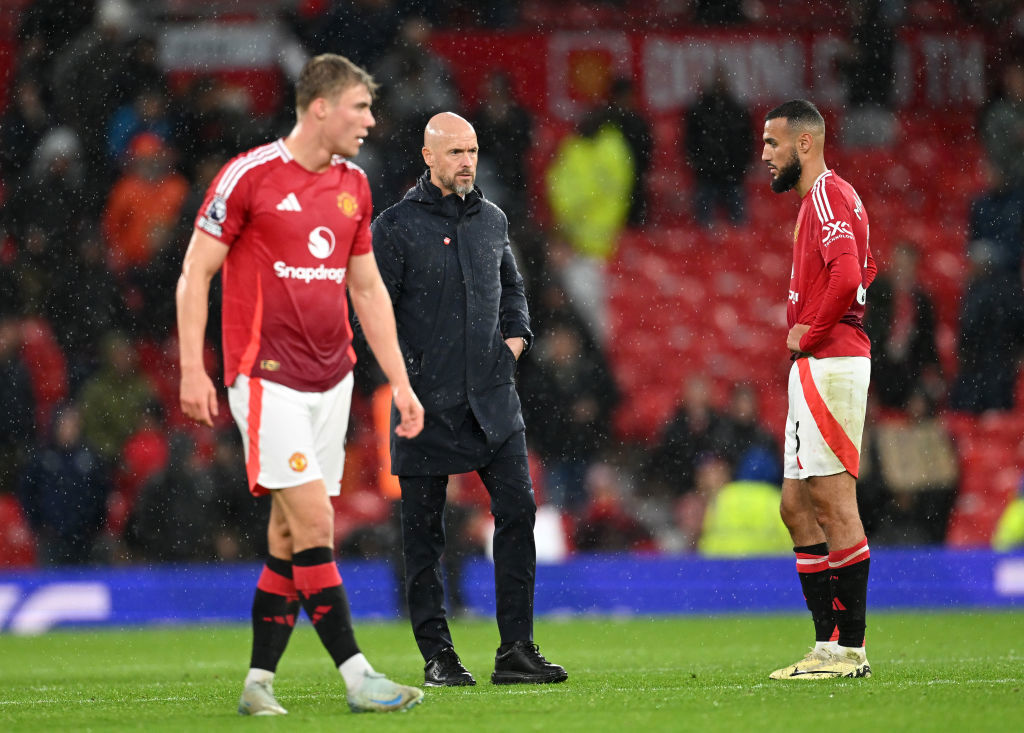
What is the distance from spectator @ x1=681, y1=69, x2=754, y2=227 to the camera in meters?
17.7

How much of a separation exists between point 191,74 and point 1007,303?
9.40 metres

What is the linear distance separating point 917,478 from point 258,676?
388 inches

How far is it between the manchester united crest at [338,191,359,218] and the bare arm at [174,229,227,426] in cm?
48

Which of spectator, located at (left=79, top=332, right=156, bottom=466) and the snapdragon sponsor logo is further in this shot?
spectator, located at (left=79, top=332, right=156, bottom=466)

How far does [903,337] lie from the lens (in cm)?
1561

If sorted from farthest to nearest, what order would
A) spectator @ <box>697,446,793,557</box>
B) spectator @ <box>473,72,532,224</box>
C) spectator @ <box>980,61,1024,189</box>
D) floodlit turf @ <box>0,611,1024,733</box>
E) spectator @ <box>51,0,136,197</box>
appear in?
1. spectator @ <box>980,61,1024,189</box>
2. spectator @ <box>473,72,532,224</box>
3. spectator @ <box>51,0,136,197</box>
4. spectator @ <box>697,446,793,557</box>
5. floodlit turf @ <box>0,611,1024,733</box>

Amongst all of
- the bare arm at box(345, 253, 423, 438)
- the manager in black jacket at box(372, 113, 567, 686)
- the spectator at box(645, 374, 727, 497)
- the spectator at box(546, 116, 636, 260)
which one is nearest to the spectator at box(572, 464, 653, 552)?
the spectator at box(645, 374, 727, 497)

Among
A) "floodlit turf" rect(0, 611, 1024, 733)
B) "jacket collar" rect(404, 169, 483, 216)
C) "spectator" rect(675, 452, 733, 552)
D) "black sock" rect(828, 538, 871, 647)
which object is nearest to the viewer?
"floodlit turf" rect(0, 611, 1024, 733)

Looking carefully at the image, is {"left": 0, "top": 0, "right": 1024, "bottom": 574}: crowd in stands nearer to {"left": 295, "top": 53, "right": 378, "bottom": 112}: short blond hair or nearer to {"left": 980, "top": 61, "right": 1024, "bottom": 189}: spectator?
{"left": 980, "top": 61, "right": 1024, "bottom": 189}: spectator

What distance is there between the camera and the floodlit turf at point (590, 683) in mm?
5672

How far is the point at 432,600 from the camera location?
7.33 metres

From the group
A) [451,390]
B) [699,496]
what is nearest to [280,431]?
[451,390]

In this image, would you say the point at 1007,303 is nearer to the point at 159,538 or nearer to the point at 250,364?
the point at 159,538

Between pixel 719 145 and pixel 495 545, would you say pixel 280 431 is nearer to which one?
pixel 495 545
